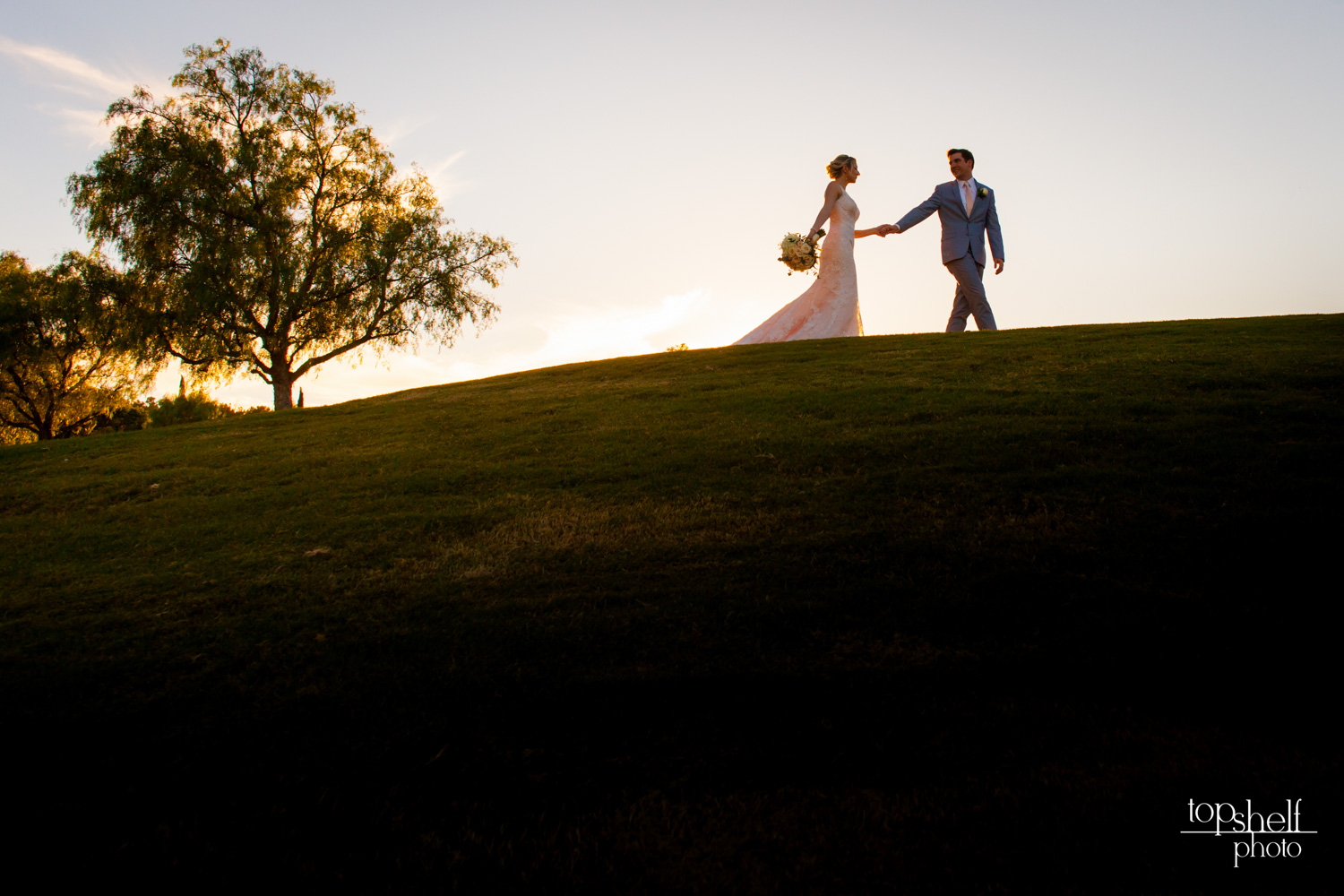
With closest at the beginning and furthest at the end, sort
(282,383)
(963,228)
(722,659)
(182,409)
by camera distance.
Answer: (722,659) < (963,228) < (282,383) < (182,409)

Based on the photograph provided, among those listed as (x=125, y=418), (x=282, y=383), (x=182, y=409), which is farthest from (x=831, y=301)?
(x=182, y=409)

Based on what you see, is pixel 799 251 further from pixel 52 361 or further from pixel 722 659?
pixel 52 361

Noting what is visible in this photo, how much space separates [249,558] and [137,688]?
3.31 metres

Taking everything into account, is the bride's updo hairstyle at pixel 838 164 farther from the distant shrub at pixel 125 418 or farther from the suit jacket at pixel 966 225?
the distant shrub at pixel 125 418

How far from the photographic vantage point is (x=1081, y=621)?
5.71 m

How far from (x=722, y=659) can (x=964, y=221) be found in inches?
661

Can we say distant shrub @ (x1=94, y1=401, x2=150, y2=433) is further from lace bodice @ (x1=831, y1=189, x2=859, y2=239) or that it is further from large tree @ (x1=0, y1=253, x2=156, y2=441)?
lace bodice @ (x1=831, y1=189, x2=859, y2=239)

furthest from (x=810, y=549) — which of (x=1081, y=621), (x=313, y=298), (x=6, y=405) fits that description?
(x=6, y=405)

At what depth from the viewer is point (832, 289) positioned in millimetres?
21828

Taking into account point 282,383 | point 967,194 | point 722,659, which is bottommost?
point 722,659

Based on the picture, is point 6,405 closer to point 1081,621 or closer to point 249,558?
point 249,558

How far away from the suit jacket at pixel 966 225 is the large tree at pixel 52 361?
95.5 ft

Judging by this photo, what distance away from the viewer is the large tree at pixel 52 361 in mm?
30703

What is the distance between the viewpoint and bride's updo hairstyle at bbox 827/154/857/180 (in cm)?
2097
